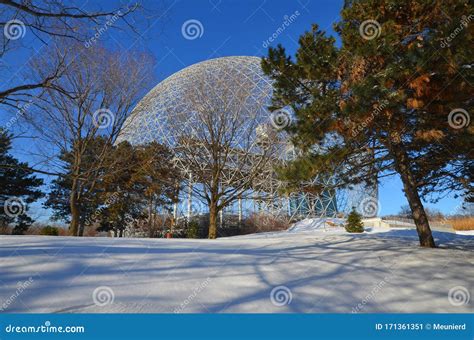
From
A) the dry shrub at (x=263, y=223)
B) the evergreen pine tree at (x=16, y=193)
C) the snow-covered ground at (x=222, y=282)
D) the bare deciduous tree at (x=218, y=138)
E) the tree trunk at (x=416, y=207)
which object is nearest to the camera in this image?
the snow-covered ground at (x=222, y=282)

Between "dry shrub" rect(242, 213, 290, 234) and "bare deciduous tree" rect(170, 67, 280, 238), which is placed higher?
"bare deciduous tree" rect(170, 67, 280, 238)

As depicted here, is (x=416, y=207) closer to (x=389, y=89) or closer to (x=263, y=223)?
(x=389, y=89)

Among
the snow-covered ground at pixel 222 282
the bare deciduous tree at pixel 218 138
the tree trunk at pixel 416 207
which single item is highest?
the bare deciduous tree at pixel 218 138

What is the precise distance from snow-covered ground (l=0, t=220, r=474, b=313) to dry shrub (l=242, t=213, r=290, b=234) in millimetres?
21636

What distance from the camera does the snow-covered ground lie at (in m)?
4.44

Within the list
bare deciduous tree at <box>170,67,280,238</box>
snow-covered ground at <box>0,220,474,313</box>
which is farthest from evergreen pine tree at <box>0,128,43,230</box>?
snow-covered ground at <box>0,220,474,313</box>

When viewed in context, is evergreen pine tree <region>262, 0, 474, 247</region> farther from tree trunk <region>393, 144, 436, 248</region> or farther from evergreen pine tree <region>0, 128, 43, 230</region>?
evergreen pine tree <region>0, 128, 43, 230</region>

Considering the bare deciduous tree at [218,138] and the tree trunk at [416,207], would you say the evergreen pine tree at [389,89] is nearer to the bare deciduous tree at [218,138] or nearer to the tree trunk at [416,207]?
the tree trunk at [416,207]

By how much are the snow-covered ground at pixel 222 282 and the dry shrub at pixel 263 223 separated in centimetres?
2164

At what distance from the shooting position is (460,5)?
6305 millimetres

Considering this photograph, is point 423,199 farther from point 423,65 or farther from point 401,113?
point 423,65

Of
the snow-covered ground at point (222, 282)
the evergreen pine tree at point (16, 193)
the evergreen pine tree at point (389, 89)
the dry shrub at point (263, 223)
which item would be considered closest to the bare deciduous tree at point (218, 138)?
the evergreen pine tree at point (389, 89)

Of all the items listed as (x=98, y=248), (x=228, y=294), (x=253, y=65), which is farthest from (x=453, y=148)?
(x=253, y=65)

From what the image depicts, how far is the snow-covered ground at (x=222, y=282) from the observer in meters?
4.44
